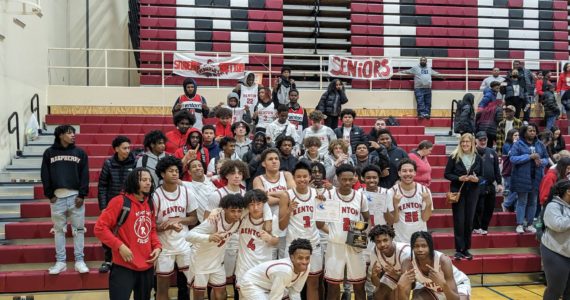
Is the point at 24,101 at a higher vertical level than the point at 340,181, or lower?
higher

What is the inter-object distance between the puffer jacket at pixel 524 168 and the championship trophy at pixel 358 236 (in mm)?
3500

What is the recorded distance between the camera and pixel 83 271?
5.95m

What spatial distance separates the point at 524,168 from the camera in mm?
7113

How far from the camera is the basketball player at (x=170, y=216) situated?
183 inches

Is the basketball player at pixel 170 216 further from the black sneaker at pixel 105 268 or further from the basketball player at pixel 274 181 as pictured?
the black sneaker at pixel 105 268

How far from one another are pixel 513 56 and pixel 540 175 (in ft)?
35.3

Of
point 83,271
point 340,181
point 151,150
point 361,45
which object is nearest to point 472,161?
point 340,181

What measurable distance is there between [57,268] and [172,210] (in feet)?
7.11

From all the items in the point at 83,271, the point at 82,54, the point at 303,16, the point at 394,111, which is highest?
the point at 303,16

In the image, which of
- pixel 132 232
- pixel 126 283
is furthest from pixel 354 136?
pixel 126 283

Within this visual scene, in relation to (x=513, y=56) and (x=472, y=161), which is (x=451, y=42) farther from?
(x=472, y=161)

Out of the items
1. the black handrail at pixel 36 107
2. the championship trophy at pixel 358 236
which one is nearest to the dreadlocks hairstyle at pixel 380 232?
the championship trophy at pixel 358 236

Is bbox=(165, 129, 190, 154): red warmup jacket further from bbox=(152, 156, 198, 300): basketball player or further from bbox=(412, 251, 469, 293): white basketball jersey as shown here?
bbox=(412, 251, 469, 293): white basketball jersey

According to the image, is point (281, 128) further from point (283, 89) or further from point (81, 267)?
point (81, 267)
